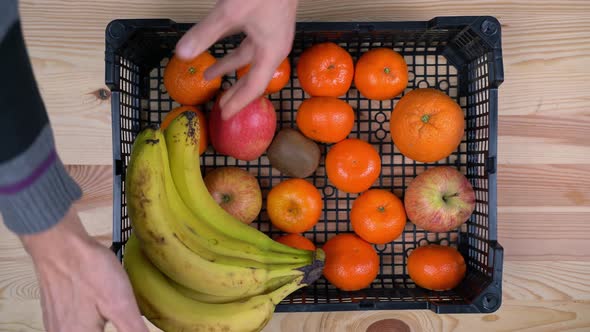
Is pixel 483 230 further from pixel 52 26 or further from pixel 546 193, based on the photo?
pixel 52 26

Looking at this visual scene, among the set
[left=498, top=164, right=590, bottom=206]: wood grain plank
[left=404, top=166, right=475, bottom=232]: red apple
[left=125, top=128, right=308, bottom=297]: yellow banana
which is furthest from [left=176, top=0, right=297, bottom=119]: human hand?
[left=498, top=164, right=590, bottom=206]: wood grain plank

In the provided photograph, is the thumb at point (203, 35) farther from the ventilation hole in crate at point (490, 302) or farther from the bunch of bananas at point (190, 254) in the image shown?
the ventilation hole in crate at point (490, 302)

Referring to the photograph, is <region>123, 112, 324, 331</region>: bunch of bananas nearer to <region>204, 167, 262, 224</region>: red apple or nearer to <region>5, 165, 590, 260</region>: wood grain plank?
<region>204, 167, 262, 224</region>: red apple

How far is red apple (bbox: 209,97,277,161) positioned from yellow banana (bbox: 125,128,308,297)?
172 millimetres

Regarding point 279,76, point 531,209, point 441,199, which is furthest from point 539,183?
point 279,76

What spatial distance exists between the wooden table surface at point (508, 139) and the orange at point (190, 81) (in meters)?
0.10

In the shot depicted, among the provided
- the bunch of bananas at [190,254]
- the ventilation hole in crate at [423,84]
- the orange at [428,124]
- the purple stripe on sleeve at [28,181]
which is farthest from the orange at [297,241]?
the purple stripe on sleeve at [28,181]

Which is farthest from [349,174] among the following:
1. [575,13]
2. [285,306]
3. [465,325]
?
[575,13]

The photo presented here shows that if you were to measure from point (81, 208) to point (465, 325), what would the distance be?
648mm

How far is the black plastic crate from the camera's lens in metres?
0.65

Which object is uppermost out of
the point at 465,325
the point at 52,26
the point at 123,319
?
the point at 52,26

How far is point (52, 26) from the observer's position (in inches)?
29.9

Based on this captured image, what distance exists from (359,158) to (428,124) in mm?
107

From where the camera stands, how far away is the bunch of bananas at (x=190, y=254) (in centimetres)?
53
